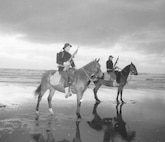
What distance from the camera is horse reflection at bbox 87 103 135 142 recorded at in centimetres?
651

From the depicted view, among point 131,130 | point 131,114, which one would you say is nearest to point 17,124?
point 131,130

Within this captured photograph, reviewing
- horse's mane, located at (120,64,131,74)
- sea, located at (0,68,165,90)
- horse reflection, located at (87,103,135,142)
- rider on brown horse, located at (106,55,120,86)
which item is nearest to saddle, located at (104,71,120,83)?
rider on brown horse, located at (106,55,120,86)

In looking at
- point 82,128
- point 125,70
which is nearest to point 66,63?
point 82,128

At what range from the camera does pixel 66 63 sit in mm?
9461

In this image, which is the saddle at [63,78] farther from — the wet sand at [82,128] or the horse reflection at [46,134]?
the horse reflection at [46,134]

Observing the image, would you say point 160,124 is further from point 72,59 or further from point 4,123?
point 4,123

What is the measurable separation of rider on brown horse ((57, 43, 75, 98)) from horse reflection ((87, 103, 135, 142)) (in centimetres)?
189

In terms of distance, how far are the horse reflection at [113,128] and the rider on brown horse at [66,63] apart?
6.21 ft

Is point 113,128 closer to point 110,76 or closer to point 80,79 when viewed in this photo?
point 80,79

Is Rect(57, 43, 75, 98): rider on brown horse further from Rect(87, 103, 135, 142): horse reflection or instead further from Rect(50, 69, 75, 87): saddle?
Rect(87, 103, 135, 142): horse reflection

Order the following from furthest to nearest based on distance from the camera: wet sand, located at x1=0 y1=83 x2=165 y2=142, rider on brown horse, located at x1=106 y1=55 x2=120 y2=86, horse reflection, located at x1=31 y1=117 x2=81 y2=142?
1. rider on brown horse, located at x1=106 y1=55 x2=120 y2=86
2. wet sand, located at x1=0 y1=83 x2=165 y2=142
3. horse reflection, located at x1=31 y1=117 x2=81 y2=142

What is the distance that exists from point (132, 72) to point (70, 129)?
31.2ft

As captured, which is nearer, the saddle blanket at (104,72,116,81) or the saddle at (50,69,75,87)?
the saddle at (50,69,75,87)

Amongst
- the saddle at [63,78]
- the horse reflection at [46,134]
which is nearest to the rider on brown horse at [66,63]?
the saddle at [63,78]
